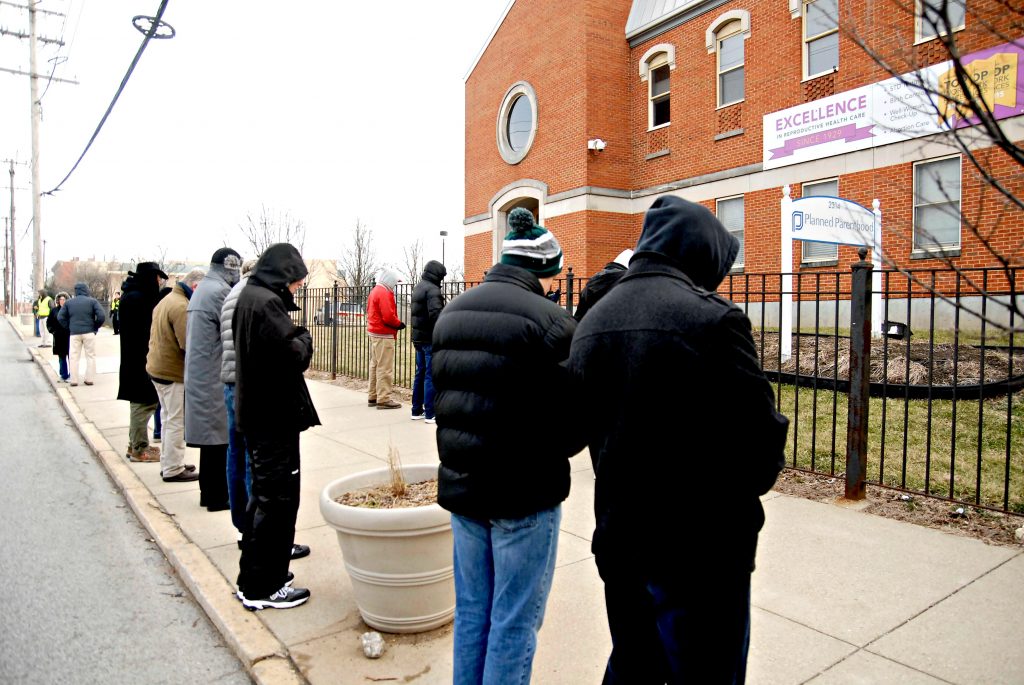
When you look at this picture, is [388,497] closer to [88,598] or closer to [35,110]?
[88,598]

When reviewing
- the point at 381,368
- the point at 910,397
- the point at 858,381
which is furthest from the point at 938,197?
the point at 381,368

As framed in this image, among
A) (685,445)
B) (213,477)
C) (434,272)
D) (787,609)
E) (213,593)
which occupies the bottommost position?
(213,593)

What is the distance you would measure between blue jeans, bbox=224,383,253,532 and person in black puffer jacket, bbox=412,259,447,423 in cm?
435

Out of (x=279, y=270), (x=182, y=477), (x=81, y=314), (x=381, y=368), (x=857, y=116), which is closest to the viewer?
Result: (x=279, y=270)

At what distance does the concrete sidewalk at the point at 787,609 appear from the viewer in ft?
10.8

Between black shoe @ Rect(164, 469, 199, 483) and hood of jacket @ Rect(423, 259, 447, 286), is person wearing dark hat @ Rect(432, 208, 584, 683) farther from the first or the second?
hood of jacket @ Rect(423, 259, 447, 286)

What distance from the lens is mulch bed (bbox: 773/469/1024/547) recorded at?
4875mm

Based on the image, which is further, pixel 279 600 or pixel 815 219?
pixel 815 219

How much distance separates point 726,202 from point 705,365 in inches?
701

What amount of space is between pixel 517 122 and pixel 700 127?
22.6ft

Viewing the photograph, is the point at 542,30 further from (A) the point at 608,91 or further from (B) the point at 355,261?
(B) the point at 355,261

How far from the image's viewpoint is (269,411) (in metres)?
3.89

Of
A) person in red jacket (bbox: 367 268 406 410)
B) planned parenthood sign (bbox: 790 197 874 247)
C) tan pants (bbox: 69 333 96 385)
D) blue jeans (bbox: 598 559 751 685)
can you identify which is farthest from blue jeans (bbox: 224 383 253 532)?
tan pants (bbox: 69 333 96 385)

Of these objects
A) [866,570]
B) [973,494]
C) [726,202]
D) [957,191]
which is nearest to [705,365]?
[866,570]
